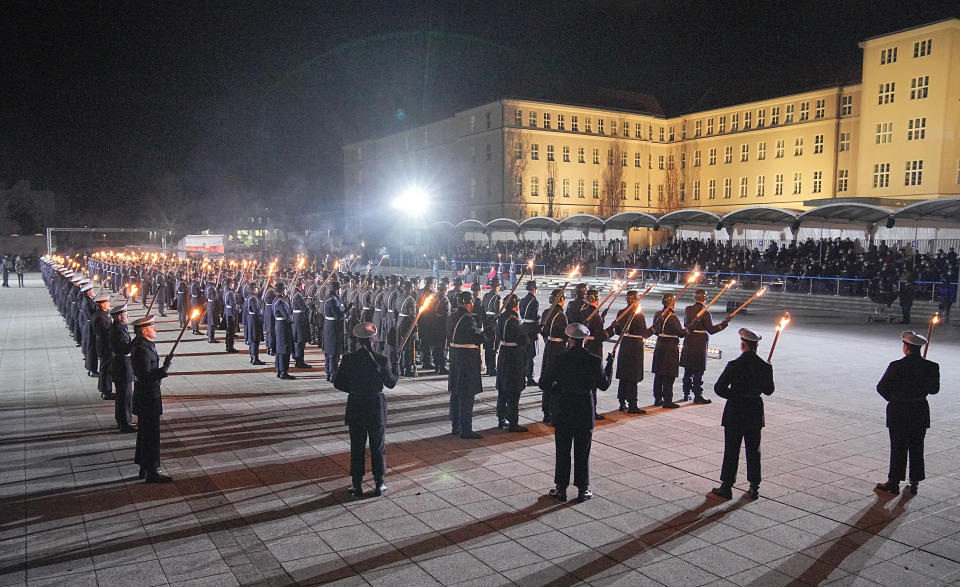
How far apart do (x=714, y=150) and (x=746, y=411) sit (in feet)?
209

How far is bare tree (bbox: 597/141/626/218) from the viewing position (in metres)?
65.0

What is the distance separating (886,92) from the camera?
44750 millimetres

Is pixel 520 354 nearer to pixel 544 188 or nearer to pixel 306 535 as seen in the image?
pixel 306 535

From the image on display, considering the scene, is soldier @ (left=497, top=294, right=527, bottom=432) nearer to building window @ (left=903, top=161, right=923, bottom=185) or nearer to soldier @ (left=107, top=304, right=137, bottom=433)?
soldier @ (left=107, top=304, right=137, bottom=433)

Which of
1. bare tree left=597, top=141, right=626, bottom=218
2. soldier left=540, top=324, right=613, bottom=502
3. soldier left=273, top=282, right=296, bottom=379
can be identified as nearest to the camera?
soldier left=540, top=324, right=613, bottom=502

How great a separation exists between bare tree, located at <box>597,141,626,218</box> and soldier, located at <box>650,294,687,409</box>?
55.3 m

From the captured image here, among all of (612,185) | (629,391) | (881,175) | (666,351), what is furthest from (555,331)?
(612,185)

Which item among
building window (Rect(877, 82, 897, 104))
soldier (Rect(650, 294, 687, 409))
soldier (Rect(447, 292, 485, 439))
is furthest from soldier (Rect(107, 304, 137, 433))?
building window (Rect(877, 82, 897, 104))

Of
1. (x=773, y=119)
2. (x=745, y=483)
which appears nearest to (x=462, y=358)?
(x=745, y=483)

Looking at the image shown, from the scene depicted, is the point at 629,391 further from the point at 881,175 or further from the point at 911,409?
the point at 881,175

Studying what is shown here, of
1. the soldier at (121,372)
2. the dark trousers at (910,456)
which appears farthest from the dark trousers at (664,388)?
the soldier at (121,372)

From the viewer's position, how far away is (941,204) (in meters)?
24.9

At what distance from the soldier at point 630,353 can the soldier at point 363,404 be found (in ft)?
15.4

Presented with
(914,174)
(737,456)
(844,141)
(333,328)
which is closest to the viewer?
(737,456)
